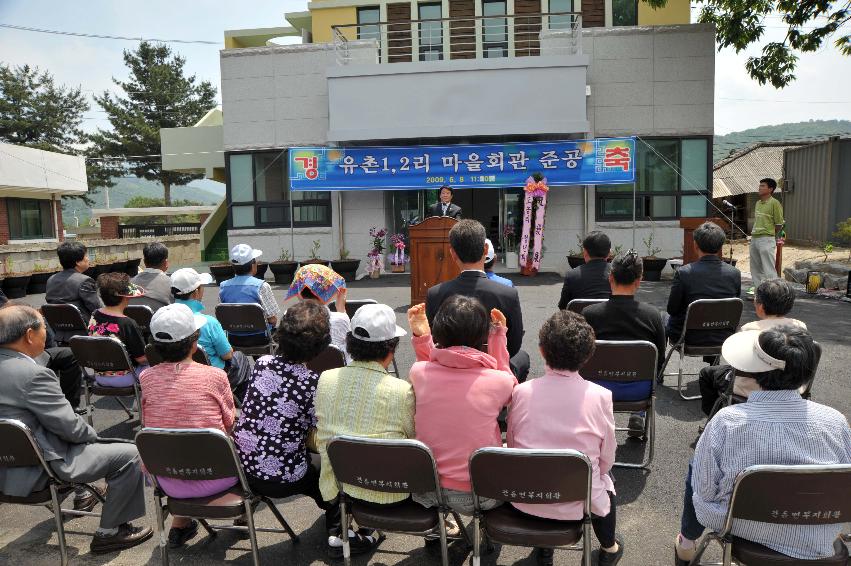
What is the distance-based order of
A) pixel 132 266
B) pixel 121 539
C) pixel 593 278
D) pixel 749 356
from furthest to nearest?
pixel 132 266
pixel 593 278
pixel 121 539
pixel 749 356

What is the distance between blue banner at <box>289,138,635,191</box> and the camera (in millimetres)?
13367

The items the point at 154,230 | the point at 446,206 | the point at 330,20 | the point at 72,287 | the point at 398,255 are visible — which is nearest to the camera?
the point at 72,287

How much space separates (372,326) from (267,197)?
1348 cm

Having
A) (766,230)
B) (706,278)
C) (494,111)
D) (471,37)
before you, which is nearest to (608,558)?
(706,278)

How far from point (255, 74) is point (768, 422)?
49.1ft

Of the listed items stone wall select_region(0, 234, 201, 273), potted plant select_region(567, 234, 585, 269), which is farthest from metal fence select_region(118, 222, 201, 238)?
potted plant select_region(567, 234, 585, 269)

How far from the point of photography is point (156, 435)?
2615 millimetres

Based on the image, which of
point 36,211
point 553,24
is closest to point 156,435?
point 553,24

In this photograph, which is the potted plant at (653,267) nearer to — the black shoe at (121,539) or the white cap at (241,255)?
the white cap at (241,255)

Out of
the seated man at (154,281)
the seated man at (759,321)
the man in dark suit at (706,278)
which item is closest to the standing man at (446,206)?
the seated man at (154,281)

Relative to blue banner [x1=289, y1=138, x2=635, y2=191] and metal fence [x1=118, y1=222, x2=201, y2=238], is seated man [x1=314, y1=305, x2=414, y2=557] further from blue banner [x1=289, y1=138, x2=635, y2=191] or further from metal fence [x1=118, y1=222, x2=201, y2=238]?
metal fence [x1=118, y1=222, x2=201, y2=238]

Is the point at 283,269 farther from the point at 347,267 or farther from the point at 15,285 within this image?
the point at 15,285

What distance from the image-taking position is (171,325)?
3070 mm

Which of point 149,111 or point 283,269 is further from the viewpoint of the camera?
point 149,111
